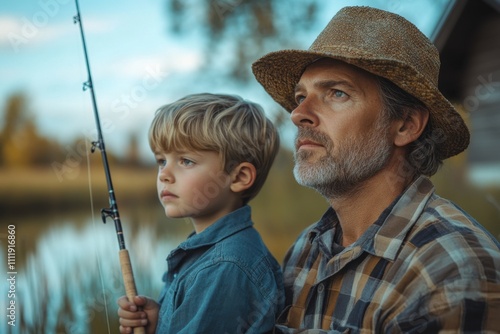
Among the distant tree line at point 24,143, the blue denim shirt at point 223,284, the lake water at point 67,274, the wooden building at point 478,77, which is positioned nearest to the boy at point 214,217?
the blue denim shirt at point 223,284

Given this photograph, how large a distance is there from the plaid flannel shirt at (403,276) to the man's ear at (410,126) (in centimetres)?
21

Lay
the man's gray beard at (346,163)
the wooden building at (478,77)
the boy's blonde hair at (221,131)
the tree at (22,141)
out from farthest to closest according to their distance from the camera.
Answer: the wooden building at (478,77), the tree at (22,141), the boy's blonde hair at (221,131), the man's gray beard at (346,163)

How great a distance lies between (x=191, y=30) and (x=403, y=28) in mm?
4432

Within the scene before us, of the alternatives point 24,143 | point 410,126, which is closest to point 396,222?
point 410,126

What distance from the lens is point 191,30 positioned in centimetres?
647

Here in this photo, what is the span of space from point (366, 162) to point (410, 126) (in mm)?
230

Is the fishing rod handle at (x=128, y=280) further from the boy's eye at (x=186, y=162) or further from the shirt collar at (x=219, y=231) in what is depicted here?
the boy's eye at (x=186, y=162)

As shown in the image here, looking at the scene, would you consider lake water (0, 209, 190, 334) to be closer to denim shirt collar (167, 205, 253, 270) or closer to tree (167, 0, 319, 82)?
denim shirt collar (167, 205, 253, 270)

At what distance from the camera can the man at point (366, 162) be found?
201 centimetres

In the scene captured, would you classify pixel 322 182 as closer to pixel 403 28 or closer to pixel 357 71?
pixel 357 71

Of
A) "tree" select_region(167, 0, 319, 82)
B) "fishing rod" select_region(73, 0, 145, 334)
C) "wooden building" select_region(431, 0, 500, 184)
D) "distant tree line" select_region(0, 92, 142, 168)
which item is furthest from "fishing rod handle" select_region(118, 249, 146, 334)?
"tree" select_region(167, 0, 319, 82)

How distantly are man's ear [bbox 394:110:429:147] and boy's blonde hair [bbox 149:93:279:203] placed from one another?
50 cm

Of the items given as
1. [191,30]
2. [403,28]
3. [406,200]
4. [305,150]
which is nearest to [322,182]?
[305,150]

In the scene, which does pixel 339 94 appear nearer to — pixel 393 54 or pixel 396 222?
pixel 393 54
